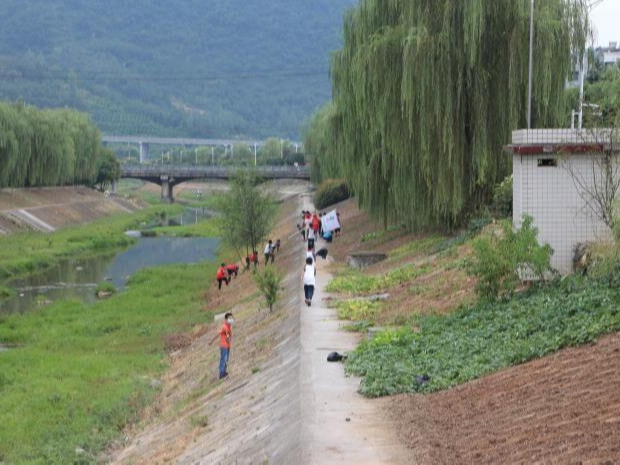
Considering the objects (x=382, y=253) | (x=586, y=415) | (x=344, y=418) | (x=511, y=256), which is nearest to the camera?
(x=586, y=415)

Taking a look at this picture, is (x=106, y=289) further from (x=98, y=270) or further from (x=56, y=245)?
(x=56, y=245)

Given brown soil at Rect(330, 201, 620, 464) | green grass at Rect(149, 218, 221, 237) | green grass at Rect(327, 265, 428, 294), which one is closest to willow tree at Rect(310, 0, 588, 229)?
green grass at Rect(327, 265, 428, 294)

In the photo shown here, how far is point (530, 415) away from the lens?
11.2 meters

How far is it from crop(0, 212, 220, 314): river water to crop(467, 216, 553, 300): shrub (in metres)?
27.5

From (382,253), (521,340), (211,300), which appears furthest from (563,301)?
(211,300)

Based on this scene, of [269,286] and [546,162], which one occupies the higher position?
[546,162]

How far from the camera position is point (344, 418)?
513 inches

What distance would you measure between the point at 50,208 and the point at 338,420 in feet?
270

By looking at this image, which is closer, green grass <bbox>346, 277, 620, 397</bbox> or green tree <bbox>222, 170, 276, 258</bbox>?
green grass <bbox>346, 277, 620, 397</bbox>

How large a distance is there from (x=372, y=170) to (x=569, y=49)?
10.5m

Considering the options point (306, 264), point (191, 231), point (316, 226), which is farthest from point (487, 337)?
point (191, 231)

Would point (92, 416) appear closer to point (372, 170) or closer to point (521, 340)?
point (521, 340)

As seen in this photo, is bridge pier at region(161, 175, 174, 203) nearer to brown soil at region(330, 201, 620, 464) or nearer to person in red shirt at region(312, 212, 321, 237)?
person in red shirt at region(312, 212, 321, 237)

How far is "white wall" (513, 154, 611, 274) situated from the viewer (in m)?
19.8
